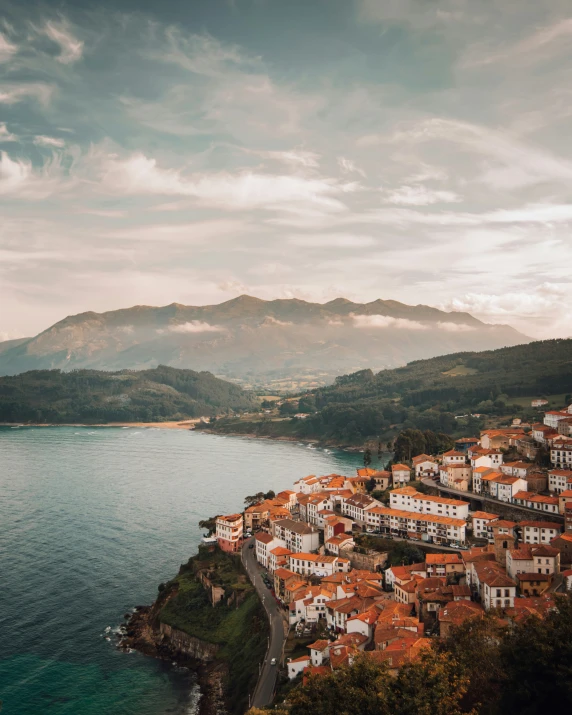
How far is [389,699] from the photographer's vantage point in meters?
15.8

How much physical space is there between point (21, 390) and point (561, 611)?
487ft

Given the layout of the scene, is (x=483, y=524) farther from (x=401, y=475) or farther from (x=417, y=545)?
(x=401, y=475)

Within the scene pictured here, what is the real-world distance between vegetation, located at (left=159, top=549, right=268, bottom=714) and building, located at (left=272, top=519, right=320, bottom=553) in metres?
2.98

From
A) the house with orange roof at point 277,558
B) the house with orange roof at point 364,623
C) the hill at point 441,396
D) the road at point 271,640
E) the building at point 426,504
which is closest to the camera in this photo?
the road at point 271,640

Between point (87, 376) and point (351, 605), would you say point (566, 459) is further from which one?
point (87, 376)

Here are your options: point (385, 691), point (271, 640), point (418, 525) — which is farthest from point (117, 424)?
point (385, 691)

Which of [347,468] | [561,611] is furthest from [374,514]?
[347,468]

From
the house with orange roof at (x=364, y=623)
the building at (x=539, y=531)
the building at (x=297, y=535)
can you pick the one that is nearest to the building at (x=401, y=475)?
the building at (x=297, y=535)

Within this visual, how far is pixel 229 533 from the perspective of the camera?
1567 inches

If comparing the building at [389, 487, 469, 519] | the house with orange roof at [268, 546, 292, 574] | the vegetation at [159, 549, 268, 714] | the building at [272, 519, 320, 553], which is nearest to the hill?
the building at [389, 487, 469, 519]

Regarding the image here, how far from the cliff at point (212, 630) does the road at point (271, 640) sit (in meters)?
0.40

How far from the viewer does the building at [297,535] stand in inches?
1438

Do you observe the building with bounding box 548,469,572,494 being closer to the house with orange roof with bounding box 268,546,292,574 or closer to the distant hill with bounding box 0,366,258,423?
the house with orange roof with bounding box 268,546,292,574

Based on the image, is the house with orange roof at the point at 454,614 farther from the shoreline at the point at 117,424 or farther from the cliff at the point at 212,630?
the shoreline at the point at 117,424
